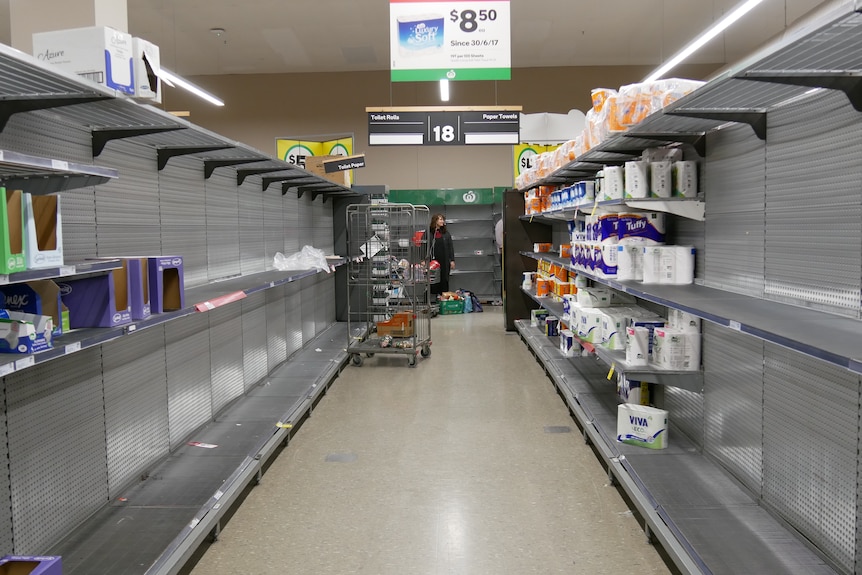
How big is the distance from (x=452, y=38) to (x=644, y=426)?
13.2 feet

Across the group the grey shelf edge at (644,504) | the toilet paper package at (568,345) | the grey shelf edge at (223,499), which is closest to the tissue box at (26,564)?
the grey shelf edge at (223,499)

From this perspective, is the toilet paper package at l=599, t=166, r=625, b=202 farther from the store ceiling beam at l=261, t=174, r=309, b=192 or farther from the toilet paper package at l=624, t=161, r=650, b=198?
the store ceiling beam at l=261, t=174, r=309, b=192

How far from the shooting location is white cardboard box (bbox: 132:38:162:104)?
2844mm

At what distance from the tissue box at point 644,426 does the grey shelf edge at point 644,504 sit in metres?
0.14

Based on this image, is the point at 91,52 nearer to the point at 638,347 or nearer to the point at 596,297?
the point at 638,347

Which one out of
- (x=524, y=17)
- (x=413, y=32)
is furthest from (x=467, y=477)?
(x=524, y=17)

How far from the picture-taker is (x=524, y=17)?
1073 cm

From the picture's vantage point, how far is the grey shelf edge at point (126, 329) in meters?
2.03

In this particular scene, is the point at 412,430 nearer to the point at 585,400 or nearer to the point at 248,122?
the point at 585,400

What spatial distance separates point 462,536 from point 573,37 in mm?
10676

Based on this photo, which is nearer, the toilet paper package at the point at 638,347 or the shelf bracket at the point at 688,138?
the shelf bracket at the point at 688,138

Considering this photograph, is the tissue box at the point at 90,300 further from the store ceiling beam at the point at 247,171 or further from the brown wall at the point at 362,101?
the brown wall at the point at 362,101

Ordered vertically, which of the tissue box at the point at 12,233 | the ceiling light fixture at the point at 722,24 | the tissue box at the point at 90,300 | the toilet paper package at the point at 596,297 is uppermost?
the ceiling light fixture at the point at 722,24

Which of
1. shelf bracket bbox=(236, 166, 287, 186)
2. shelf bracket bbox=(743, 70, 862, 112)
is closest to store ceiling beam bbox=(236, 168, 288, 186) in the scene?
shelf bracket bbox=(236, 166, 287, 186)
